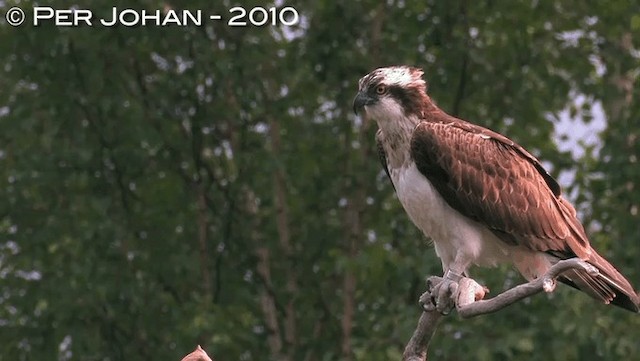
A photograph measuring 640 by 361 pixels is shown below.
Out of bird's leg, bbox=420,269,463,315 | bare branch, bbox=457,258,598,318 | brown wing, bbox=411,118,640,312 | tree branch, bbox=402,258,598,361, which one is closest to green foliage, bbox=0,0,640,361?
brown wing, bbox=411,118,640,312

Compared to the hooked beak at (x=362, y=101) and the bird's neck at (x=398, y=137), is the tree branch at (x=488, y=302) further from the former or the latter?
the hooked beak at (x=362, y=101)

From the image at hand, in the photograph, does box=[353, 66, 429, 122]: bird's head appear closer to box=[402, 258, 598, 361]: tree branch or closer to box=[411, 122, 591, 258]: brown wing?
box=[411, 122, 591, 258]: brown wing

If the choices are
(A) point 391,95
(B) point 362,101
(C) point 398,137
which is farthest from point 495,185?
(B) point 362,101

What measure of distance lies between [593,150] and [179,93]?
4.63 meters

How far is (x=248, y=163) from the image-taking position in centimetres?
1944

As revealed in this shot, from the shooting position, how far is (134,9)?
19.1 meters

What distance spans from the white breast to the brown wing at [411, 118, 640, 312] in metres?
0.05

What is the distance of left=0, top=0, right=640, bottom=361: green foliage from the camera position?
764 inches

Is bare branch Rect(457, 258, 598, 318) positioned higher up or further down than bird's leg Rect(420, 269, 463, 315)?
higher up

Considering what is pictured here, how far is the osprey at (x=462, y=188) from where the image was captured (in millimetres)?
11773

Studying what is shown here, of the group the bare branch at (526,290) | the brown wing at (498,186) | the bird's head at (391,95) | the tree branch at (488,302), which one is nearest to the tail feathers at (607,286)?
the brown wing at (498,186)

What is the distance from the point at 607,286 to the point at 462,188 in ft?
3.77

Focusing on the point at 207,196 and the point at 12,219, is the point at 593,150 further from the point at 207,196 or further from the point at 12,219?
the point at 12,219

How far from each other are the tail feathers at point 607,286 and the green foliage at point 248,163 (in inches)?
291
